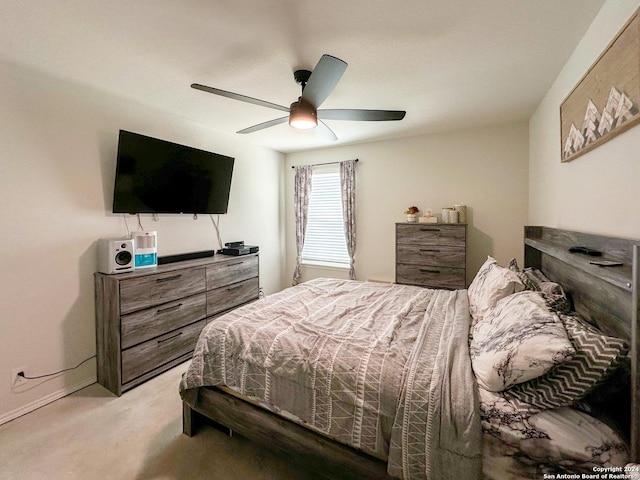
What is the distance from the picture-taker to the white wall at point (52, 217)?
1.99 meters

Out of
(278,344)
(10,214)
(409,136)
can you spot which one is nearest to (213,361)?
(278,344)

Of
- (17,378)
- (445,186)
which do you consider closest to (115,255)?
(17,378)

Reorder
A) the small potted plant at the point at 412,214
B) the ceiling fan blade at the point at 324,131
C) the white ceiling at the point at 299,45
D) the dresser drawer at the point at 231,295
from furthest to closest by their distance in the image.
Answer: the small potted plant at the point at 412,214, the dresser drawer at the point at 231,295, the ceiling fan blade at the point at 324,131, the white ceiling at the point at 299,45

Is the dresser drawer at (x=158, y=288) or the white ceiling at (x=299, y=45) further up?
the white ceiling at (x=299, y=45)

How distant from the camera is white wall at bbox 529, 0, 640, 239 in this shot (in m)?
1.23

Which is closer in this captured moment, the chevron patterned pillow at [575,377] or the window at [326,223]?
the chevron patterned pillow at [575,377]

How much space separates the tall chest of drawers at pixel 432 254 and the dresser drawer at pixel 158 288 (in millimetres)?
2374

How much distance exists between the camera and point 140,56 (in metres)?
1.91

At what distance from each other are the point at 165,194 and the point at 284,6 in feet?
7.03

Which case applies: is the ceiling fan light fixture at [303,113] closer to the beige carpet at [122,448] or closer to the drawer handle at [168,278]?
the drawer handle at [168,278]

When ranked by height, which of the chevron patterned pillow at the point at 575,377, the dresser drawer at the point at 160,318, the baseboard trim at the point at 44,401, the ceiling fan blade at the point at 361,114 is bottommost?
the baseboard trim at the point at 44,401

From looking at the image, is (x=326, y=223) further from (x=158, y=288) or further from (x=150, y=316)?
(x=150, y=316)

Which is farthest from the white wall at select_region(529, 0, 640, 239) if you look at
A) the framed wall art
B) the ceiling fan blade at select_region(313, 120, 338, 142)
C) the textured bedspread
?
the ceiling fan blade at select_region(313, 120, 338, 142)

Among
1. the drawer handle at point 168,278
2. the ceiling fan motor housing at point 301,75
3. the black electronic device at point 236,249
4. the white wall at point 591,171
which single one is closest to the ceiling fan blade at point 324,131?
the ceiling fan motor housing at point 301,75
